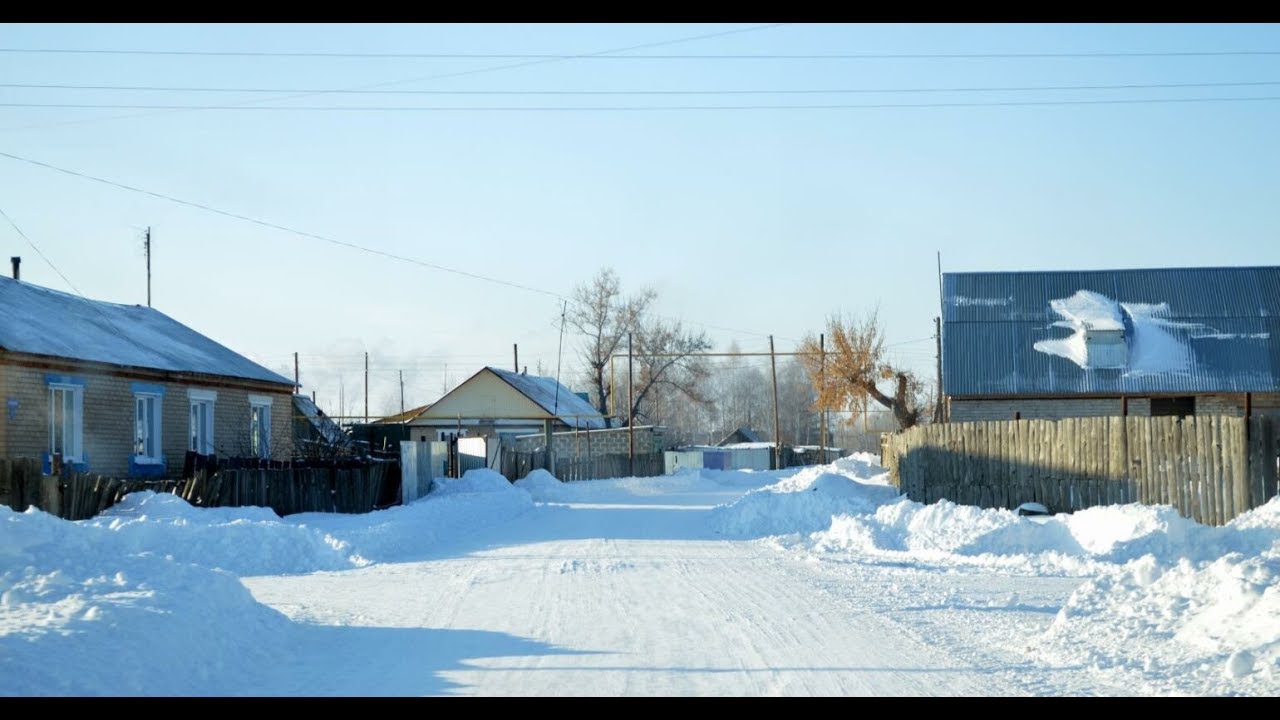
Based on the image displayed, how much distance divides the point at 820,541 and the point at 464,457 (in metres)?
20.2

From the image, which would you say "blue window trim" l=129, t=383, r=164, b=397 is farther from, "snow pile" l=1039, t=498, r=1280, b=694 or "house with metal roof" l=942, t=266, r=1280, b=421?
"snow pile" l=1039, t=498, r=1280, b=694

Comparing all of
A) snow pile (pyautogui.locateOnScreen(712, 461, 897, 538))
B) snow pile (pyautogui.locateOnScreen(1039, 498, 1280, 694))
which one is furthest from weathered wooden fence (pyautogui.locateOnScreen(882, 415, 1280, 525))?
snow pile (pyautogui.locateOnScreen(1039, 498, 1280, 694))

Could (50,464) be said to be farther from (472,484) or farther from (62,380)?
(472,484)

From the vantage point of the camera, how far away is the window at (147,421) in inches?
1128

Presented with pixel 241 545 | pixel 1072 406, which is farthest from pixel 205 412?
pixel 1072 406

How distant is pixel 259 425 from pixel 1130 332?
89.9ft

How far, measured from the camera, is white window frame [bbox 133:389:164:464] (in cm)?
2872

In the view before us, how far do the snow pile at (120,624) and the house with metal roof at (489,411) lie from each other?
5085cm

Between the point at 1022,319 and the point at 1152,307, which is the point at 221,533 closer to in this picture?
the point at 1022,319

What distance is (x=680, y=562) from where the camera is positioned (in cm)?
1730

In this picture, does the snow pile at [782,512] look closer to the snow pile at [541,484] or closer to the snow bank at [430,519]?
the snow bank at [430,519]

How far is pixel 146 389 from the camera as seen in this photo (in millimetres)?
28891

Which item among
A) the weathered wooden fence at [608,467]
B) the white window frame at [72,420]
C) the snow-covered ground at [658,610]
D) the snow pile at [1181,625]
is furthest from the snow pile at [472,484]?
the snow pile at [1181,625]

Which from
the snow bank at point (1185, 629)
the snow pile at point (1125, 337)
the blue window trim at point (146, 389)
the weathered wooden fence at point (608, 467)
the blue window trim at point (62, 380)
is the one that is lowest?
the weathered wooden fence at point (608, 467)
